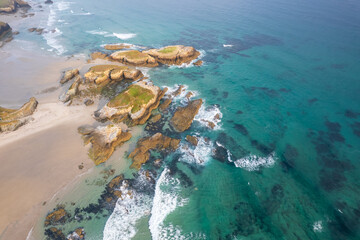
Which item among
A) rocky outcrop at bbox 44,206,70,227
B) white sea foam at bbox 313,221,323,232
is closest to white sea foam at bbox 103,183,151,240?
rocky outcrop at bbox 44,206,70,227

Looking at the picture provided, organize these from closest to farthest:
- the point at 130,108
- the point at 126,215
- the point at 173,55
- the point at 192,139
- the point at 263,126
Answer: the point at 126,215 → the point at 192,139 → the point at 263,126 → the point at 130,108 → the point at 173,55

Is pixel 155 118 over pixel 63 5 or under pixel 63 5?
under

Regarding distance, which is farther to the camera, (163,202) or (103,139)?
(103,139)

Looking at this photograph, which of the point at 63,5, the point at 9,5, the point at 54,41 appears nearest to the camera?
the point at 54,41

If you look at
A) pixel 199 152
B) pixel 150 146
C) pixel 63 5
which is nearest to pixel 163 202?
pixel 150 146

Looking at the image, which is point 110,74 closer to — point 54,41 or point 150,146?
point 150,146

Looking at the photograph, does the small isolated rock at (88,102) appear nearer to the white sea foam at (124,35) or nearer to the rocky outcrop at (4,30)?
the white sea foam at (124,35)

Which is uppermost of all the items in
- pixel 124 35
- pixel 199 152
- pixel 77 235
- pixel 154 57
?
pixel 124 35
